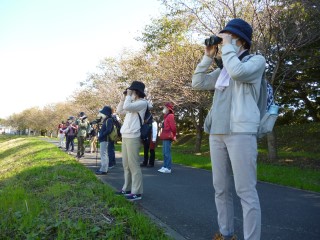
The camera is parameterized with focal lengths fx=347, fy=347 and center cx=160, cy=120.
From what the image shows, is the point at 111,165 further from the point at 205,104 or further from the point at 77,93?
the point at 77,93

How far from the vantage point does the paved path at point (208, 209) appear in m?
4.52

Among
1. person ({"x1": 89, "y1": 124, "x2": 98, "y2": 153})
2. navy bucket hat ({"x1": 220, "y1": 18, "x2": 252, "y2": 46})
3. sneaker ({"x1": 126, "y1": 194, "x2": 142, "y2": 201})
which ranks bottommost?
sneaker ({"x1": 126, "y1": 194, "x2": 142, "y2": 201})

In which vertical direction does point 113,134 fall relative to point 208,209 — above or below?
above

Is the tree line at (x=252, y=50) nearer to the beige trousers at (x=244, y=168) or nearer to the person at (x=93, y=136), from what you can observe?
the person at (x=93, y=136)

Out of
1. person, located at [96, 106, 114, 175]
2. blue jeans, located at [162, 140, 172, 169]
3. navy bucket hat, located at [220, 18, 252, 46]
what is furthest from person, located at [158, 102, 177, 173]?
navy bucket hat, located at [220, 18, 252, 46]

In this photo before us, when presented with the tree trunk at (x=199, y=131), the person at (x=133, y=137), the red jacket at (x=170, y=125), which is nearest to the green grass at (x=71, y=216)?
the person at (x=133, y=137)

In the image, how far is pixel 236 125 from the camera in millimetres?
3176

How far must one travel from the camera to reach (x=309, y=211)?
5.77 m

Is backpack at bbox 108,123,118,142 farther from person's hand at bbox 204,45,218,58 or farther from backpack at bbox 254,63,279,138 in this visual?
backpack at bbox 254,63,279,138

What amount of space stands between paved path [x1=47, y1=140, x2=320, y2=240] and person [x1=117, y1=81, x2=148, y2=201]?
1.07 feet

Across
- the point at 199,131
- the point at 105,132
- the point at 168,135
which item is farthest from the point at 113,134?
the point at 199,131

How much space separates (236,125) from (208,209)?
9.53 feet

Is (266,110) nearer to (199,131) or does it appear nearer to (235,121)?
(235,121)

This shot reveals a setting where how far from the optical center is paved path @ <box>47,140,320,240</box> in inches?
178
